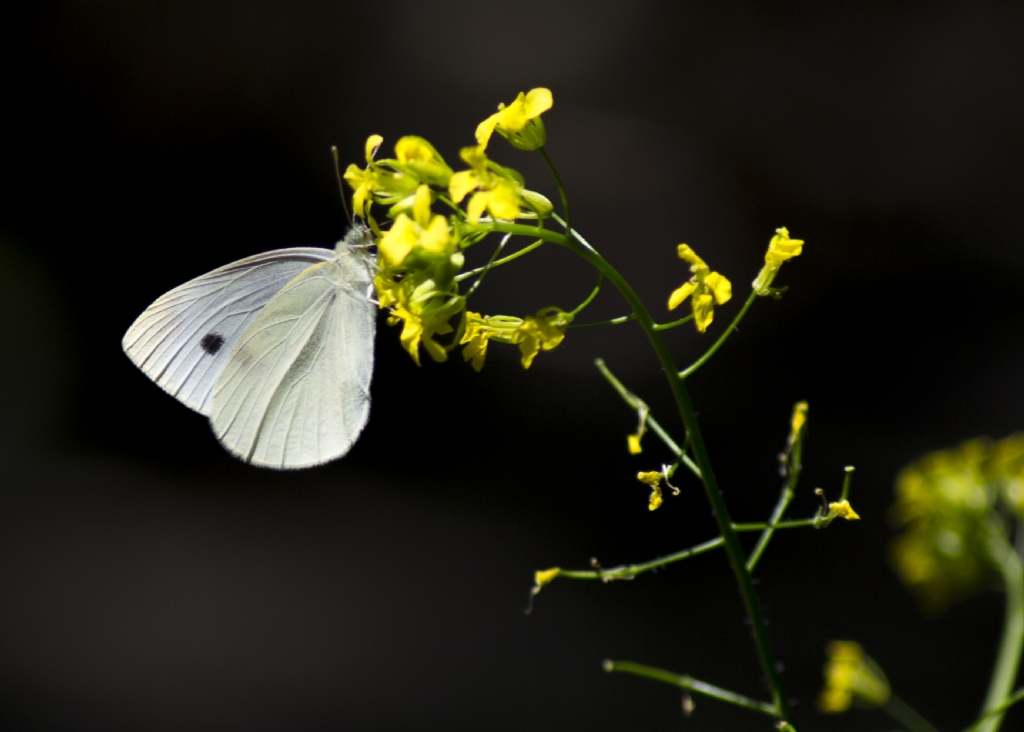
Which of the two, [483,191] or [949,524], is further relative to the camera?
[949,524]

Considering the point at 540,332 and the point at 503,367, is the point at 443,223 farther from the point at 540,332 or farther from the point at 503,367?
the point at 503,367

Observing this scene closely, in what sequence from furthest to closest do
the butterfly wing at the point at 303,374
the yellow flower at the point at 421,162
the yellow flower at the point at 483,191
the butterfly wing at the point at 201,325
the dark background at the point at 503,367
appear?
the dark background at the point at 503,367 → the butterfly wing at the point at 201,325 → the butterfly wing at the point at 303,374 → the yellow flower at the point at 421,162 → the yellow flower at the point at 483,191

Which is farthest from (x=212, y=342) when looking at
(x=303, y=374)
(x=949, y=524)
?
(x=949, y=524)

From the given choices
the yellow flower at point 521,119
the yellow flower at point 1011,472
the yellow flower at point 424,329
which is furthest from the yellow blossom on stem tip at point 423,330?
the yellow flower at point 1011,472

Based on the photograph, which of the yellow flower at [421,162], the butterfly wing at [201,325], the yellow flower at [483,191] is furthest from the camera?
the butterfly wing at [201,325]

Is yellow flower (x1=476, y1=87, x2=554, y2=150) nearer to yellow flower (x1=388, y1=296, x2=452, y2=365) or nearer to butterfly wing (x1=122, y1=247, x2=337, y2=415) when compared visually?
yellow flower (x1=388, y1=296, x2=452, y2=365)

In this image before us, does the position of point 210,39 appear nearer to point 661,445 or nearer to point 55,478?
point 55,478

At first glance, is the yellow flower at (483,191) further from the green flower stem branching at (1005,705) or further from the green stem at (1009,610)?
the green stem at (1009,610)

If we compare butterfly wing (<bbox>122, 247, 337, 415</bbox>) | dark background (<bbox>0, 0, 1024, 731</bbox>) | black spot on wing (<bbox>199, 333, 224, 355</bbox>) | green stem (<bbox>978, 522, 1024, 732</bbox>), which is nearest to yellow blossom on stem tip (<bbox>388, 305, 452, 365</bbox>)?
butterfly wing (<bbox>122, 247, 337, 415</bbox>)

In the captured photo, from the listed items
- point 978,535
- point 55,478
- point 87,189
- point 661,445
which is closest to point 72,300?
point 87,189
